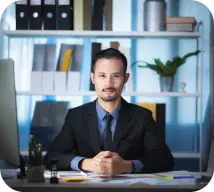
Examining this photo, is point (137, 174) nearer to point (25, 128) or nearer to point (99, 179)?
point (99, 179)

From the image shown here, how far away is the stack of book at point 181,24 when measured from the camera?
1.95 m

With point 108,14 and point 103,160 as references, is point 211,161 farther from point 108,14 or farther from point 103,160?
point 108,14

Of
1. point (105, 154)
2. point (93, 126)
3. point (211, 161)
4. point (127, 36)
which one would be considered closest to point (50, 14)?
point (127, 36)

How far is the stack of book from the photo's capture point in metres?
1.95

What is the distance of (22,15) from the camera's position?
6.60ft

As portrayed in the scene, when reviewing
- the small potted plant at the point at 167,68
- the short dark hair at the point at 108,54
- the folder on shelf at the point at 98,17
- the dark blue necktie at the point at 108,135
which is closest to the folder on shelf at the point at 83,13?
the folder on shelf at the point at 98,17

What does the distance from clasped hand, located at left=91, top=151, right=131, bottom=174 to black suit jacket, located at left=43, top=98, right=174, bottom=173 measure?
0.02m

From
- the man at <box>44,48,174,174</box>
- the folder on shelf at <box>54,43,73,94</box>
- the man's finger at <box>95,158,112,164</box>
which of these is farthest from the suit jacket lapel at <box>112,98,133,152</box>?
the folder on shelf at <box>54,43,73,94</box>

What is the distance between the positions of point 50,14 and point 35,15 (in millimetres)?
54

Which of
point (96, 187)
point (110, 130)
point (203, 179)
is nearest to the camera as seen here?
point (96, 187)

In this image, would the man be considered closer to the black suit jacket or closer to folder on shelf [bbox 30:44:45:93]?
the black suit jacket

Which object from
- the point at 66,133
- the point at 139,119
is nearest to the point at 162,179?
the point at 139,119

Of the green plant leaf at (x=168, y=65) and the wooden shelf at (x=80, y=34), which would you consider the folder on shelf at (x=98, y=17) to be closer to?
the wooden shelf at (x=80, y=34)

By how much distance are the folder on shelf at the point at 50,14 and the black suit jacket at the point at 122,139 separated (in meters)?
0.31
